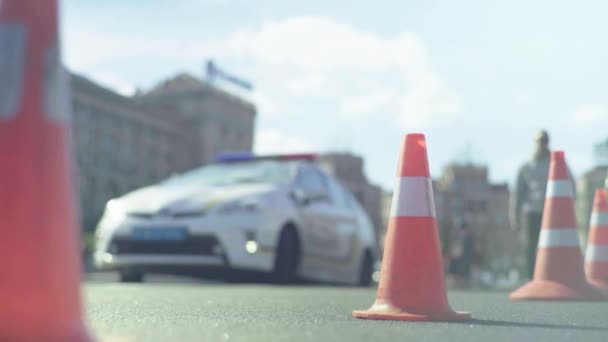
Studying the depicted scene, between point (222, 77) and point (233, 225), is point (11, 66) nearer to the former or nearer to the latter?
point (233, 225)

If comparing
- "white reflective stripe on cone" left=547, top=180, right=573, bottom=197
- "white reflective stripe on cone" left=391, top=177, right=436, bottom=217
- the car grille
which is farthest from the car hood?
"white reflective stripe on cone" left=391, top=177, right=436, bottom=217

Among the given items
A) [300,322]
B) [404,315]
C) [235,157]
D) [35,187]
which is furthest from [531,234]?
[35,187]

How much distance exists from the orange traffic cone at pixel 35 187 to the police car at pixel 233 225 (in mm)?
5814

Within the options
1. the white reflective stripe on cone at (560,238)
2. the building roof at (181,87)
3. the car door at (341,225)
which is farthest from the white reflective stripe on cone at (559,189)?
the building roof at (181,87)

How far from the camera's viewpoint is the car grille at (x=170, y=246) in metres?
8.54

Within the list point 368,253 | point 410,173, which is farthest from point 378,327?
point 368,253

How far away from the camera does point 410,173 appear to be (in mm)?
5090

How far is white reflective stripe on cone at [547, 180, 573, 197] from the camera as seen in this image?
7180mm

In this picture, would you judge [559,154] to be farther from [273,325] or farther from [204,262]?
[273,325]

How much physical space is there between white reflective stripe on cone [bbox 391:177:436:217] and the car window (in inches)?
181

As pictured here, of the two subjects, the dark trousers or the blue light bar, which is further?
the blue light bar

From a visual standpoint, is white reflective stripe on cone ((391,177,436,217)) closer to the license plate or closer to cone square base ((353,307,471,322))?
cone square base ((353,307,471,322))

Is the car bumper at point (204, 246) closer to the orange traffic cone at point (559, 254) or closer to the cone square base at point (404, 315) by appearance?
the orange traffic cone at point (559, 254)

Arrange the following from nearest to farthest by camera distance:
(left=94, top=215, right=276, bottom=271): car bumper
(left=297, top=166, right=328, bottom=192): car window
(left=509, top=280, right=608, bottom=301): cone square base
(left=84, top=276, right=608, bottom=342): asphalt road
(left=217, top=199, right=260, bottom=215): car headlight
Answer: (left=84, top=276, right=608, bottom=342): asphalt road
(left=509, top=280, right=608, bottom=301): cone square base
(left=94, top=215, right=276, bottom=271): car bumper
(left=217, top=199, right=260, bottom=215): car headlight
(left=297, top=166, right=328, bottom=192): car window
